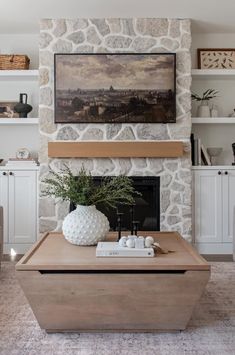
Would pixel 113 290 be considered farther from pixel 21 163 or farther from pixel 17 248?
pixel 21 163

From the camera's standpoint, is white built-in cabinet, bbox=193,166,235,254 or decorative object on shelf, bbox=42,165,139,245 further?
white built-in cabinet, bbox=193,166,235,254

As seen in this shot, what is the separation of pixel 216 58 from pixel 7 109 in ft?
8.48

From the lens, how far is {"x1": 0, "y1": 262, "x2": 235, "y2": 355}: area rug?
217cm

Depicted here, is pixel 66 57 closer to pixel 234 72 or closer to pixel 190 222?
pixel 234 72

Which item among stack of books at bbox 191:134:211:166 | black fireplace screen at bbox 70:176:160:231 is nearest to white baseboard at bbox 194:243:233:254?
black fireplace screen at bbox 70:176:160:231

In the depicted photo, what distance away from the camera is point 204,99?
4754 mm

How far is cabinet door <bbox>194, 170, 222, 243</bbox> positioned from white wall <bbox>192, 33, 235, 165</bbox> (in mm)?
499

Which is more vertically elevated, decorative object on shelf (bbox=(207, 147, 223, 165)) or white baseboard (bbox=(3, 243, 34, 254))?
decorative object on shelf (bbox=(207, 147, 223, 165))

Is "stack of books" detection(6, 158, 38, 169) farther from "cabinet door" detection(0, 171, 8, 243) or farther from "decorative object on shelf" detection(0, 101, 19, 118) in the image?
"decorative object on shelf" detection(0, 101, 19, 118)

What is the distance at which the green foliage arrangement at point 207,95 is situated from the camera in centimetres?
476

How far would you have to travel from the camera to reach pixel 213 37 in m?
4.90

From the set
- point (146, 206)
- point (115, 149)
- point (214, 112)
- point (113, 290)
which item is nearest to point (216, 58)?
point (214, 112)

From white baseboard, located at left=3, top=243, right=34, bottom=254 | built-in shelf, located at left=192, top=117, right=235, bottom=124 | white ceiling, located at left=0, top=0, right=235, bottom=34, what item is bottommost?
white baseboard, located at left=3, top=243, right=34, bottom=254

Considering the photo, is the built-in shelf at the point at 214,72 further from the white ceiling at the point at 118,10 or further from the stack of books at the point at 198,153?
the stack of books at the point at 198,153
